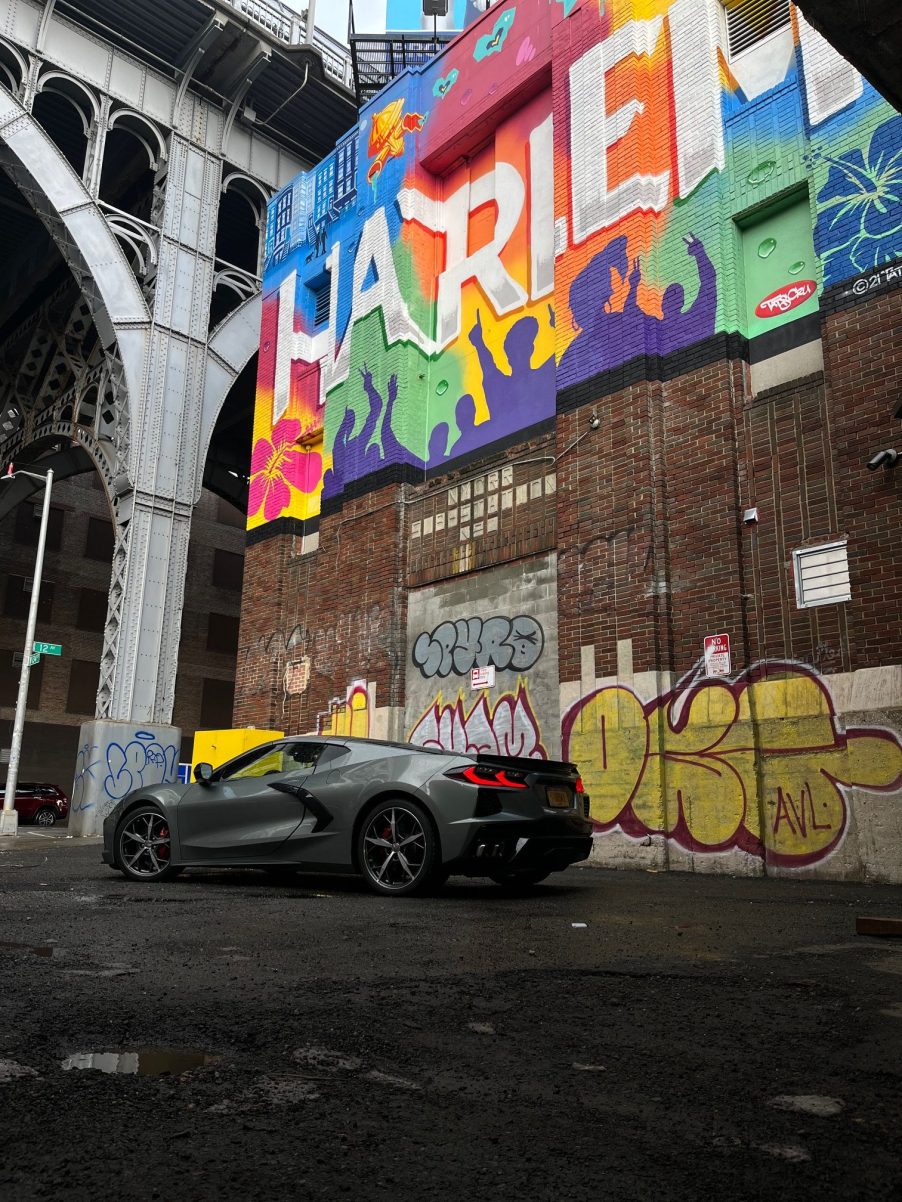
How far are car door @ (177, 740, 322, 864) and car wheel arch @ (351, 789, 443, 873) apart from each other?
0.52 m

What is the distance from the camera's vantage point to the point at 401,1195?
1711mm

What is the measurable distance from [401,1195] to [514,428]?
14.6 meters

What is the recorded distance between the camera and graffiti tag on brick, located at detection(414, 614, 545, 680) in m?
14.6

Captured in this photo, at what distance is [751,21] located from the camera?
13312mm

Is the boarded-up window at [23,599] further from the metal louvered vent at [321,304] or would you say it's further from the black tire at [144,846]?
the black tire at [144,846]

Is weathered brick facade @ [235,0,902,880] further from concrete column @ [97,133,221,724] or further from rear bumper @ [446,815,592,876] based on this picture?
rear bumper @ [446,815,592,876]

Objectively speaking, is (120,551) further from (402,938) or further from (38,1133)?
(38,1133)

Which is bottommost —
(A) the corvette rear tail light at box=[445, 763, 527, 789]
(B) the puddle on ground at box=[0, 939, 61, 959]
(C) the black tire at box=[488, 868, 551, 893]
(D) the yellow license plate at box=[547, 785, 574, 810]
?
(B) the puddle on ground at box=[0, 939, 61, 959]

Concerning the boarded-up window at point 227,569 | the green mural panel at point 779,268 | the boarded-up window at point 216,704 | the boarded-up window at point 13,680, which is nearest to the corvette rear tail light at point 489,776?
the green mural panel at point 779,268

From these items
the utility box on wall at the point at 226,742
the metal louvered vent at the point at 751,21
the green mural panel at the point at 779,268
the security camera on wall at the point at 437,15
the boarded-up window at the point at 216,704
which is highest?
the security camera on wall at the point at 437,15

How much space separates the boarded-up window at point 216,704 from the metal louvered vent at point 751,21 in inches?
1420

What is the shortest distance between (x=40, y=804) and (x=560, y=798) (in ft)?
91.8

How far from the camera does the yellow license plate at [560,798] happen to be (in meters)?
7.14

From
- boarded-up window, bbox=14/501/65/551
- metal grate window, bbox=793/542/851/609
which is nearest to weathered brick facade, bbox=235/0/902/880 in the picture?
metal grate window, bbox=793/542/851/609
